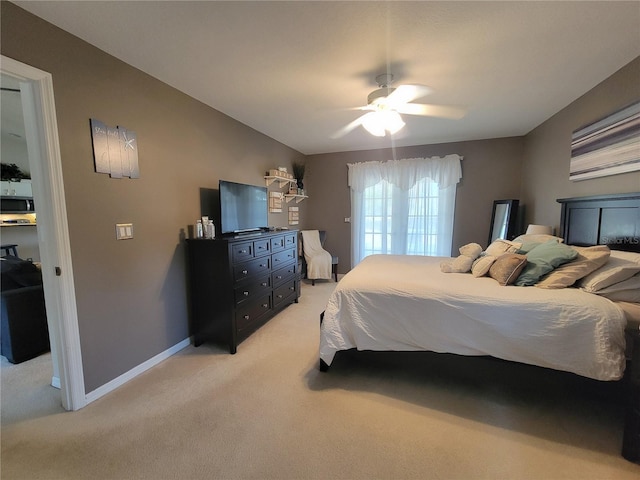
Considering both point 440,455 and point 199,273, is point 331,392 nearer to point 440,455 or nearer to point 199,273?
point 440,455

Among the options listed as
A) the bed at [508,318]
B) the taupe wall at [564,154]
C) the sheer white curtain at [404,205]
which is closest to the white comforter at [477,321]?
the bed at [508,318]

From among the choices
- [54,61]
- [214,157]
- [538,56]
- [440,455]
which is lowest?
[440,455]

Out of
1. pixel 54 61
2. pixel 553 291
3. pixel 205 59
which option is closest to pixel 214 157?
pixel 205 59

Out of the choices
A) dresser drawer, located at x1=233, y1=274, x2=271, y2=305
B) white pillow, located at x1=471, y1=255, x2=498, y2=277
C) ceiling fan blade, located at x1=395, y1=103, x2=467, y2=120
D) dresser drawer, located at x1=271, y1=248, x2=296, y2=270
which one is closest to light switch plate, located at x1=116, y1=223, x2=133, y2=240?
dresser drawer, located at x1=233, y1=274, x2=271, y2=305

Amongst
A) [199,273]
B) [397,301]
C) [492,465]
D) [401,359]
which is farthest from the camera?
[199,273]

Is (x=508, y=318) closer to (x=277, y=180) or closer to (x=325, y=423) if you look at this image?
Answer: (x=325, y=423)

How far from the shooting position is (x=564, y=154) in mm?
3053

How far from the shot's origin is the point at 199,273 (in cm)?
269

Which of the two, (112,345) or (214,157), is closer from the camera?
(112,345)

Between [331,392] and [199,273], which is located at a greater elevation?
[199,273]

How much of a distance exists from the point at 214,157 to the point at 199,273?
131 centimetres

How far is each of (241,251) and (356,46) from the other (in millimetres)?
1960

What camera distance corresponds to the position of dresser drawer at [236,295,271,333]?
2670 mm

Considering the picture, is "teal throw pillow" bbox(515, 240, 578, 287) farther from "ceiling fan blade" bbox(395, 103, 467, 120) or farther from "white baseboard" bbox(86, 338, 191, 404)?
"white baseboard" bbox(86, 338, 191, 404)
